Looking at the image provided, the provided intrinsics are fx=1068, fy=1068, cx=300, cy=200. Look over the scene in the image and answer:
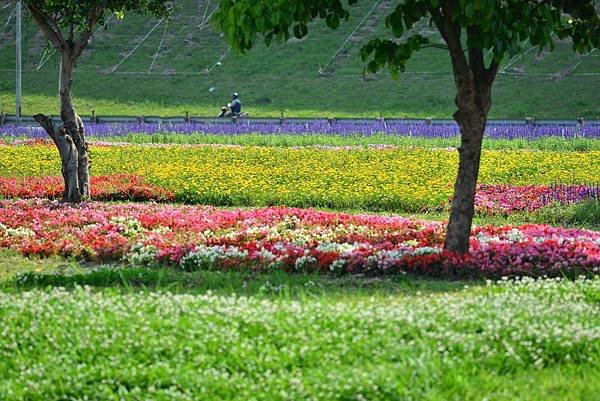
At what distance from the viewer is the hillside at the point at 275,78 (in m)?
60.0

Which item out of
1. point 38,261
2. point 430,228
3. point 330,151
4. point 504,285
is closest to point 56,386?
point 504,285

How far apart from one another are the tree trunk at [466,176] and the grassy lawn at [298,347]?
9.48 feet

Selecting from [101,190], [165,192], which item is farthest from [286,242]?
[101,190]

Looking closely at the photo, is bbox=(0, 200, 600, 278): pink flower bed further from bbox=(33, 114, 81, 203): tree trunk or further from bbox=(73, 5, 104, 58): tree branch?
bbox=(73, 5, 104, 58): tree branch

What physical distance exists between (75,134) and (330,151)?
1111 centimetres

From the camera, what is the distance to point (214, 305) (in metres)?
9.49

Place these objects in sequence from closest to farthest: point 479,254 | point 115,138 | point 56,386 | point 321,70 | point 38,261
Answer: point 56,386, point 479,254, point 38,261, point 115,138, point 321,70

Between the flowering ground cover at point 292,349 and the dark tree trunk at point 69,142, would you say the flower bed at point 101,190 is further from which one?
the flowering ground cover at point 292,349

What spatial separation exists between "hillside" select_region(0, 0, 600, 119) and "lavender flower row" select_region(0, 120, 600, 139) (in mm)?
17260

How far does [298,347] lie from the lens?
8.37 m

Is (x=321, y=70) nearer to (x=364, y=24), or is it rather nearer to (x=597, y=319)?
(x=364, y=24)

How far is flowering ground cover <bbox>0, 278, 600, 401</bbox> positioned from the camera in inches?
303

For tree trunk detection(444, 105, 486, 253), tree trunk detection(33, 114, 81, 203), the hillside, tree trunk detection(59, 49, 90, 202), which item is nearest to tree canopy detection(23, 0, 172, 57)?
tree trunk detection(59, 49, 90, 202)

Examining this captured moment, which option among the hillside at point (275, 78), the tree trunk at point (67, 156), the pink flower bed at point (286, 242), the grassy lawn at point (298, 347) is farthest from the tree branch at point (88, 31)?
the hillside at point (275, 78)
